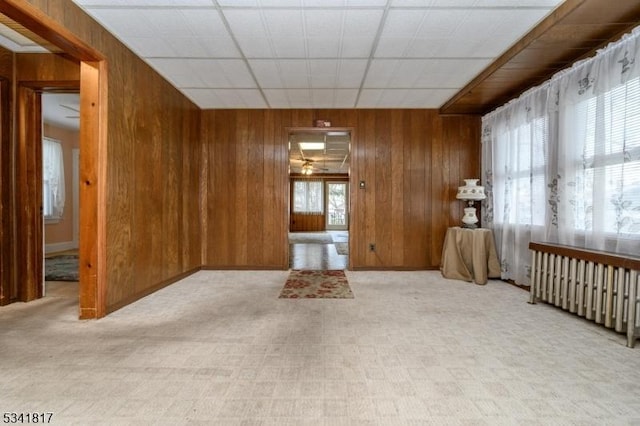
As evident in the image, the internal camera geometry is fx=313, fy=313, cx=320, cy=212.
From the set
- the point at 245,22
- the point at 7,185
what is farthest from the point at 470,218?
the point at 7,185

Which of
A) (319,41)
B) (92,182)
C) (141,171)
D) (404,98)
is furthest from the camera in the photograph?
(404,98)

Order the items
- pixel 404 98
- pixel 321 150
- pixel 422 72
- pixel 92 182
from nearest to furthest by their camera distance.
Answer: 1. pixel 92 182
2. pixel 422 72
3. pixel 404 98
4. pixel 321 150

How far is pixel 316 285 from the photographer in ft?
12.9

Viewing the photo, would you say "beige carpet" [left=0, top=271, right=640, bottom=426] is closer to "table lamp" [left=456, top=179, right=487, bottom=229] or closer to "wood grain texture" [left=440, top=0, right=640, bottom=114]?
"table lamp" [left=456, top=179, right=487, bottom=229]

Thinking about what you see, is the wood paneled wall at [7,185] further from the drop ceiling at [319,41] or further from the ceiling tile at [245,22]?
the ceiling tile at [245,22]

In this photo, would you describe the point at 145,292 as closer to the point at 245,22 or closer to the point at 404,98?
the point at 245,22

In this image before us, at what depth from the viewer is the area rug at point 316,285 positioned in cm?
348

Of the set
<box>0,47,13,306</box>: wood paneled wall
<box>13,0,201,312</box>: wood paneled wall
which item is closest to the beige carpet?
<box>0,47,13,306</box>: wood paneled wall

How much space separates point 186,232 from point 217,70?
221cm

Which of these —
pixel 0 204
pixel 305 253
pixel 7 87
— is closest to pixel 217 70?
pixel 7 87

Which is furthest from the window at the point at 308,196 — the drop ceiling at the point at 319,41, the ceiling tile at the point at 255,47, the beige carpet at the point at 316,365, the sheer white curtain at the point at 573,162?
the beige carpet at the point at 316,365

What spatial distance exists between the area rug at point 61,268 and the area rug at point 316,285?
2890 mm

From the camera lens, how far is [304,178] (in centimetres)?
1328

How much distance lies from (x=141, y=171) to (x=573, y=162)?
431 cm
